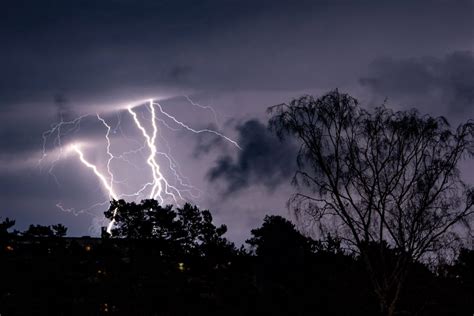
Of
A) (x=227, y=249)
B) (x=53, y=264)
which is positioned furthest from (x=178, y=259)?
(x=53, y=264)

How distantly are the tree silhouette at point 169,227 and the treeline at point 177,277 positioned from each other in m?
0.04

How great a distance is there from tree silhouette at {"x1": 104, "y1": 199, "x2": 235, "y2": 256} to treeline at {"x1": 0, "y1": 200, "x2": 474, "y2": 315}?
0.04m

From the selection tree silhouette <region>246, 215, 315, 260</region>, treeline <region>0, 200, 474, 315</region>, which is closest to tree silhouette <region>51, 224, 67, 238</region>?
treeline <region>0, 200, 474, 315</region>

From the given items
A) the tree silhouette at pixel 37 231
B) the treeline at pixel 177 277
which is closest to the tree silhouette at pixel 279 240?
the treeline at pixel 177 277

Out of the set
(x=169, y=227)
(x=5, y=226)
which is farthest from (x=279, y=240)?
(x=5, y=226)

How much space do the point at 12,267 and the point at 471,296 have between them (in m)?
18.4

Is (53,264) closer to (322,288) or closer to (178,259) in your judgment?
(178,259)

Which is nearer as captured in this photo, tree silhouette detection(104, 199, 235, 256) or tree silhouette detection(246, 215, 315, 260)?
tree silhouette detection(104, 199, 235, 256)

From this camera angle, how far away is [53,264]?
58.4ft

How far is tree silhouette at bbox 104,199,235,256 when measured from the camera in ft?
72.8

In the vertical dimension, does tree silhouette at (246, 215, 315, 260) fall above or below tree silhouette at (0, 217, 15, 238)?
above

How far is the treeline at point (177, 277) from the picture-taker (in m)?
17.7

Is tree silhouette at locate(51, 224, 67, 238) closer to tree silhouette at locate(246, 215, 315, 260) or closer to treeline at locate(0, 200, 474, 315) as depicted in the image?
treeline at locate(0, 200, 474, 315)

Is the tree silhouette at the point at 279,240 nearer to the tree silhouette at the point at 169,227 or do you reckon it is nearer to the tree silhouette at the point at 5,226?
the tree silhouette at the point at 169,227
